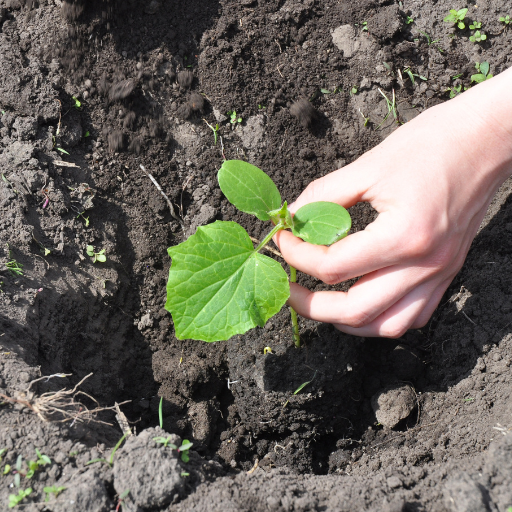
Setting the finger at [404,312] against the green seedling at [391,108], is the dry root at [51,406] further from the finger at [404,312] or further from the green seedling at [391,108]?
the green seedling at [391,108]

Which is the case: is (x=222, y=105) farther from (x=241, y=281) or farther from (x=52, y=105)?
(x=241, y=281)

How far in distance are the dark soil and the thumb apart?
434 mm

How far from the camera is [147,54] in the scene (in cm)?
230

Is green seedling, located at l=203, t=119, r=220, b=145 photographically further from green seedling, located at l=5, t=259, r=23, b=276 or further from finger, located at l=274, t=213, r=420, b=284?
green seedling, located at l=5, t=259, r=23, b=276

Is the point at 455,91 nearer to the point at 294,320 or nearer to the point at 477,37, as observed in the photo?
the point at 477,37

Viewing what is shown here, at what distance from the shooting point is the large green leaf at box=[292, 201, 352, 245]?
153 centimetres

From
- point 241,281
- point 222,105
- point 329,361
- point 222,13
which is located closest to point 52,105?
point 222,105

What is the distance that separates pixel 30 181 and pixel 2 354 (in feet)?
2.54

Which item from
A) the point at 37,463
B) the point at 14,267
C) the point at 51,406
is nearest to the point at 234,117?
the point at 14,267

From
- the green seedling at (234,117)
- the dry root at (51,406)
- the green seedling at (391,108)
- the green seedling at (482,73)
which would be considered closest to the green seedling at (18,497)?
the dry root at (51,406)

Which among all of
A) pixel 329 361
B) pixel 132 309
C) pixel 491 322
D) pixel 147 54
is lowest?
pixel 491 322

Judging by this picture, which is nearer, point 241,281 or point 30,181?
point 241,281

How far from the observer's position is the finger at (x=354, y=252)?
5.26 ft

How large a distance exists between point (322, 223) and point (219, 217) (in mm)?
851
